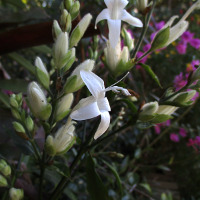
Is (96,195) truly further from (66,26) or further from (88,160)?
(66,26)

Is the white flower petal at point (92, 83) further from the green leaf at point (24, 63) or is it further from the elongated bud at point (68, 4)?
the green leaf at point (24, 63)

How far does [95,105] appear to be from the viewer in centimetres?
25

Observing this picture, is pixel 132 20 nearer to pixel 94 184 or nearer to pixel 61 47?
pixel 61 47

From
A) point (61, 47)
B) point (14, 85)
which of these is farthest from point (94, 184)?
point (14, 85)

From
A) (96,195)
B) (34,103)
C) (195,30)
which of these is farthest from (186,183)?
(34,103)

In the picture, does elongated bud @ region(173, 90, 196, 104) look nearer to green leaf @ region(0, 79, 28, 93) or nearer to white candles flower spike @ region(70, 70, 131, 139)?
white candles flower spike @ region(70, 70, 131, 139)

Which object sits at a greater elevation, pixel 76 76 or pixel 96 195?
pixel 76 76

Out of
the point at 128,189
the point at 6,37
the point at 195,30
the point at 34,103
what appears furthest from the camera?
the point at 195,30

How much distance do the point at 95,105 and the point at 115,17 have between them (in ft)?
0.47

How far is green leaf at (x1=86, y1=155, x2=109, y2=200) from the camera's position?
0.32 metres

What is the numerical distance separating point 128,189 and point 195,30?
1.31 meters

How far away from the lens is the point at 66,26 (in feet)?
1.02

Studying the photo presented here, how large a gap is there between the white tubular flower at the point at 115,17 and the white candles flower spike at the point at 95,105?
0.18ft

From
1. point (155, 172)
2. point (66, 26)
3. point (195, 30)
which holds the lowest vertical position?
point (155, 172)
